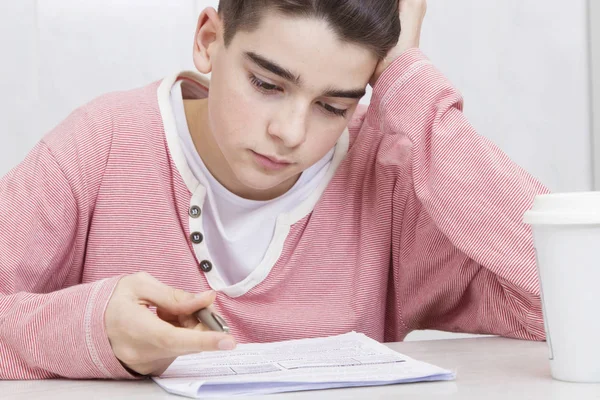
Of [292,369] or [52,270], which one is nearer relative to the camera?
[292,369]

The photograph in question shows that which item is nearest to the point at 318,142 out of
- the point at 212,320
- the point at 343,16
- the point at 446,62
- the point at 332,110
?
the point at 332,110

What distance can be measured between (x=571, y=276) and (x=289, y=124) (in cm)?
39

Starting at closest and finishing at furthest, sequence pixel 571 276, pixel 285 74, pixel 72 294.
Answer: pixel 571 276 → pixel 72 294 → pixel 285 74

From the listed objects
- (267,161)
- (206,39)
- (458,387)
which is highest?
(206,39)

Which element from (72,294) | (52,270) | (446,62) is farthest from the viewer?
(446,62)

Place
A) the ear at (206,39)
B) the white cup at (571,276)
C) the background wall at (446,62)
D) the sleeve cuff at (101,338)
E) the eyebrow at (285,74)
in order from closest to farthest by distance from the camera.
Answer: the white cup at (571,276)
the sleeve cuff at (101,338)
the eyebrow at (285,74)
the ear at (206,39)
the background wall at (446,62)

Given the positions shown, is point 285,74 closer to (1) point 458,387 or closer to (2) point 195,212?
(2) point 195,212

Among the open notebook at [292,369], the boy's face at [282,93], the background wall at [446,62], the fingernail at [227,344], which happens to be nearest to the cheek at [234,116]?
the boy's face at [282,93]

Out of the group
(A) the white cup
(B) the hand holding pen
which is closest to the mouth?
(B) the hand holding pen

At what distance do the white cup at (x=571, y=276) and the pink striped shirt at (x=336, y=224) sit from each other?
0.27 metres

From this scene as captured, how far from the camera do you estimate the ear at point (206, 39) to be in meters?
1.04

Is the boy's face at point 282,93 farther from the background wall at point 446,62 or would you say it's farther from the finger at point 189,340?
the background wall at point 446,62

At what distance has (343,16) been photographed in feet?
3.04

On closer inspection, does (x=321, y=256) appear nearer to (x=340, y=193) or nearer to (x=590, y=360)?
(x=340, y=193)
